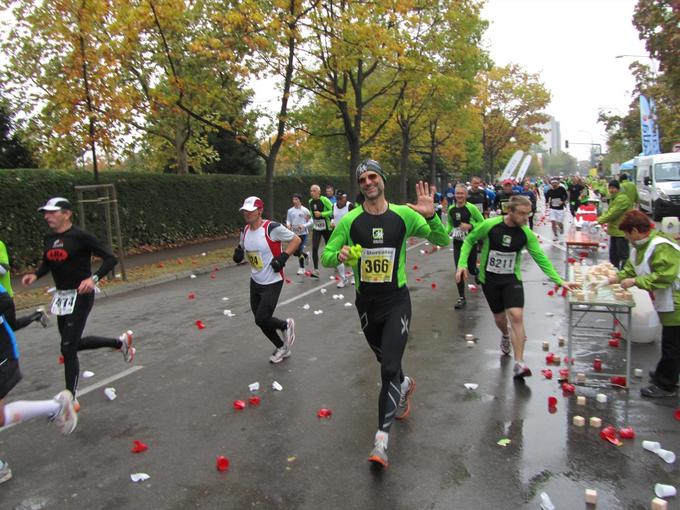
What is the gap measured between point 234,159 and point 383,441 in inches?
1211

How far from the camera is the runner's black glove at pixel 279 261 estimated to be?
6.32m

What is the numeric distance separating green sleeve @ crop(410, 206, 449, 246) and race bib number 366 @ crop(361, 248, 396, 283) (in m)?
0.28

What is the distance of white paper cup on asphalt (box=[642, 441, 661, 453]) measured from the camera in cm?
423

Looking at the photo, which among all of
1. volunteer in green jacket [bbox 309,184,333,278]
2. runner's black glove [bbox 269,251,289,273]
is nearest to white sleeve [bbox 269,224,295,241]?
runner's black glove [bbox 269,251,289,273]

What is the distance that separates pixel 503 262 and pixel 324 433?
108 inches

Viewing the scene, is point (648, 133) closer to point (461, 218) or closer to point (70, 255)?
point (461, 218)

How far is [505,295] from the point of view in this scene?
6051mm

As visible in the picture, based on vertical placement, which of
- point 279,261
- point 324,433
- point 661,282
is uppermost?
point 279,261

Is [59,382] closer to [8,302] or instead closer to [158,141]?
[8,302]

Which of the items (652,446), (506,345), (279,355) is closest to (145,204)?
(279,355)

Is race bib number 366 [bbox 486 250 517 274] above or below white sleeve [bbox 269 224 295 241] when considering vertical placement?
below

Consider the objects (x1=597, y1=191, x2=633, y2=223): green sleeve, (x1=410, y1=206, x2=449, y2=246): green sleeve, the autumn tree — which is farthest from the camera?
the autumn tree

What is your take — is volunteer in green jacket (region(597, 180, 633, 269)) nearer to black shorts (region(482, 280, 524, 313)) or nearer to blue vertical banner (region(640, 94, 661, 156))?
black shorts (region(482, 280, 524, 313))

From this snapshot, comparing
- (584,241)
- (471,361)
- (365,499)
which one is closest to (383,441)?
(365,499)
